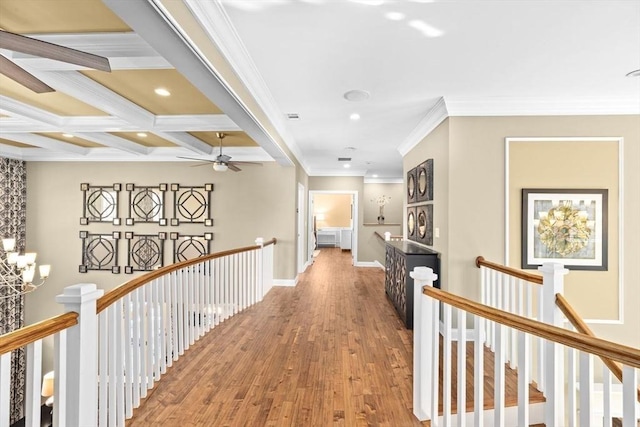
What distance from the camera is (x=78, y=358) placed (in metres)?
1.45

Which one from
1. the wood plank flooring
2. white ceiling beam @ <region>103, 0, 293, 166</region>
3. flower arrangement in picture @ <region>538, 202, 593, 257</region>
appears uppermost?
white ceiling beam @ <region>103, 0, 293, 166</region>

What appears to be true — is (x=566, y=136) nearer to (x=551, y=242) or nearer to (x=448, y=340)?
(x=551, y=242)

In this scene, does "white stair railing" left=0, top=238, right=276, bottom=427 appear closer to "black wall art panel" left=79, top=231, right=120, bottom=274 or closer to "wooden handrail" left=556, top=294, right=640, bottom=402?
"wooden handrail" left=556, top=294, right=640, bottom=402

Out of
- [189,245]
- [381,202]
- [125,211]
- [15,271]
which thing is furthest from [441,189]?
[15,271]

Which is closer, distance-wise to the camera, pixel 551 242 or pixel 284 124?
pixel 551 242

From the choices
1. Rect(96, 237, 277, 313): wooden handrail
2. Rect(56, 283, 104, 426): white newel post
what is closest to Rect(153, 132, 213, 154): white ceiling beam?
Rect(96, 237, 277, 313): wooden handrail

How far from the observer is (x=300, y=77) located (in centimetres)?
290

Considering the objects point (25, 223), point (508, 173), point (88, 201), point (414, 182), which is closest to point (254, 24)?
point (508, 173)

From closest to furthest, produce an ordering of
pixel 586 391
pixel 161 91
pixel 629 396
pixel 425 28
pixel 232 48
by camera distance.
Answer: pixel 629 396, pixel 586 391, pixel 425 28, pixel 232 48, pixel 161 91

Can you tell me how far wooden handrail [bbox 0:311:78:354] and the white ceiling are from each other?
4.67ft

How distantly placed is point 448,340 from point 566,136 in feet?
9.95

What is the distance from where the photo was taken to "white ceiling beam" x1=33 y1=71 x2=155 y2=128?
102 inches

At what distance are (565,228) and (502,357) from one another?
2641 mm

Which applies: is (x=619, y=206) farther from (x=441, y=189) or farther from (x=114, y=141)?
(x=114, y=141)
